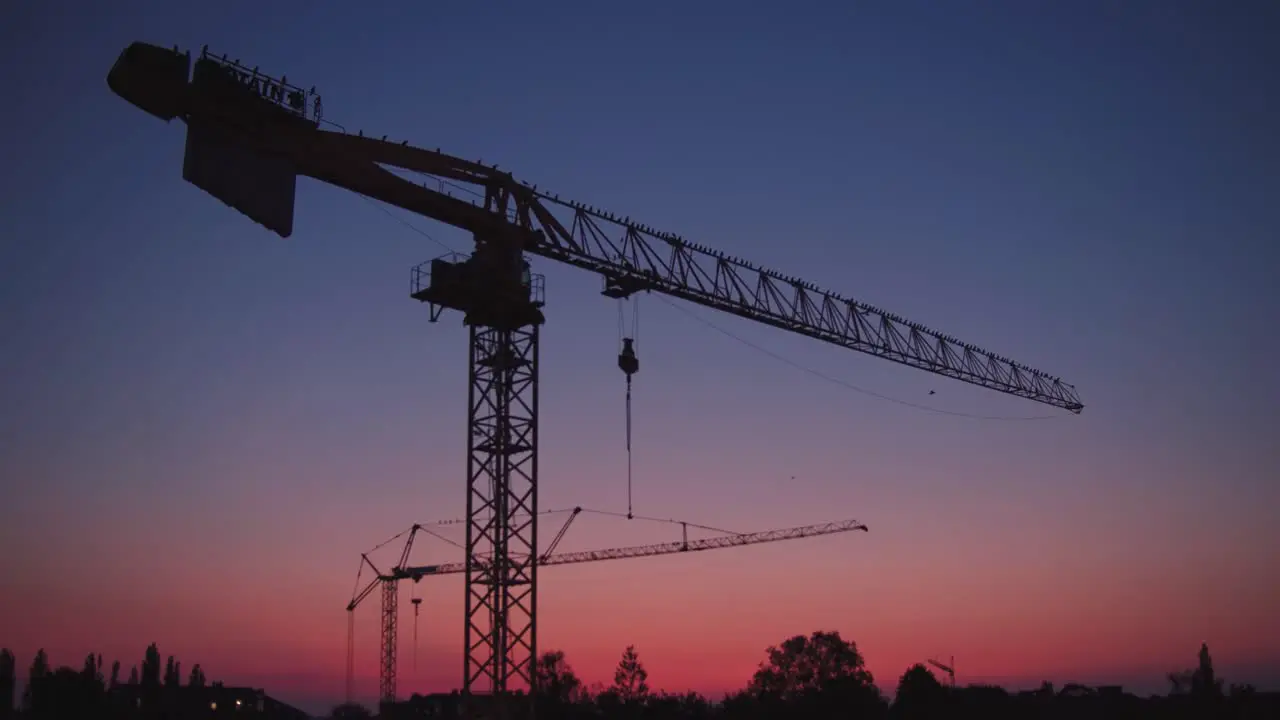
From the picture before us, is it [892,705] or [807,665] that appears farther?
[807,665]

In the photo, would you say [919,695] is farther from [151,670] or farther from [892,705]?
[151,670]

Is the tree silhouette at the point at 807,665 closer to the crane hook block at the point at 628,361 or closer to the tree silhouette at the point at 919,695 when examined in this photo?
the tree silhouette at the point at 919,695

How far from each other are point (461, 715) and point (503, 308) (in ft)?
50.3

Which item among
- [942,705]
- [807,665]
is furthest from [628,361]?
[807,665]

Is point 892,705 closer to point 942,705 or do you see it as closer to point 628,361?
point 942,705

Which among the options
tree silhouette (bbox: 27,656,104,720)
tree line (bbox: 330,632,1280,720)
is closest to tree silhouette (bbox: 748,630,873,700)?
tree line (bbox: 330,632,1280,720)

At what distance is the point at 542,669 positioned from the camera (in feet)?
408

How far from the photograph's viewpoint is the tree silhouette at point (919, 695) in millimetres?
68650

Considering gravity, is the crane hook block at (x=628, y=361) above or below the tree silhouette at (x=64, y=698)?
above

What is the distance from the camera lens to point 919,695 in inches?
2832

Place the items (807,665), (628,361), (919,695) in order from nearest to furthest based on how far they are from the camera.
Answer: (628,361), (919,695), (807,665)

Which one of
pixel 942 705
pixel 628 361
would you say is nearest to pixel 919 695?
pixel 942 705

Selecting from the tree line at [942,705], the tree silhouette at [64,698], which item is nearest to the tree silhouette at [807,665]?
the tree line at [942,705]

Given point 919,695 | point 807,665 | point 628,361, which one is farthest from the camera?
point 807,665
